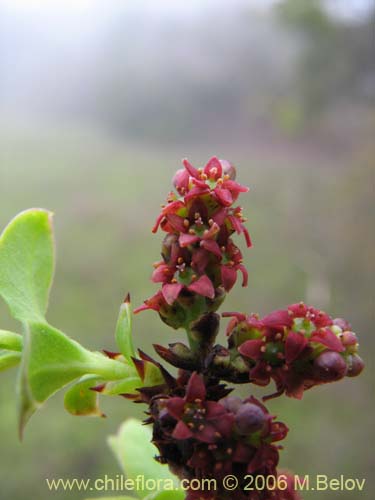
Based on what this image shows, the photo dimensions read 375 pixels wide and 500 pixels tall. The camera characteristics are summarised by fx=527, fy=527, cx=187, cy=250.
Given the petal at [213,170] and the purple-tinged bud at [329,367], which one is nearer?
the purple-tinged bud at [329,367]

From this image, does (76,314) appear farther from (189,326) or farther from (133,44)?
(133,44)

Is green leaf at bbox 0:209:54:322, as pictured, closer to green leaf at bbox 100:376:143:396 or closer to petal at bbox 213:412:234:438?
green leaf at bbox 100:376:143:396

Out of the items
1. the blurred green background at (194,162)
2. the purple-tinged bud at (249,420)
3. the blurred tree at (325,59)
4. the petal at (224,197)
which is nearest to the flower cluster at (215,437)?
the purple-tinged bud at (249,420)

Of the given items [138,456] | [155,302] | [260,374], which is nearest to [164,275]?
[155,302]

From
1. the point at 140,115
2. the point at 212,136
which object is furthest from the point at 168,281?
the point at 140,115

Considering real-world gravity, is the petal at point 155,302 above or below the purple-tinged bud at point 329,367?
above

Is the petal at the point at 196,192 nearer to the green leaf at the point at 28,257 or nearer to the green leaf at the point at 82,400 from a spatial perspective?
the green leaf at the point at 28,257
